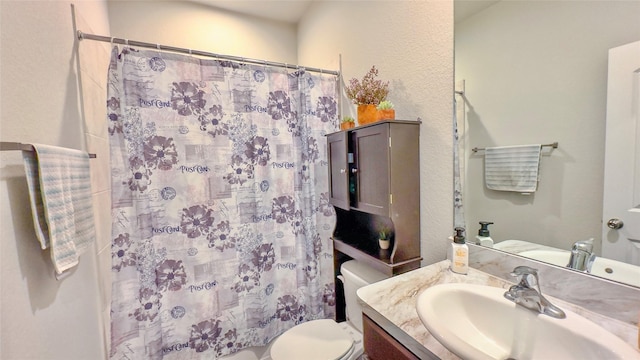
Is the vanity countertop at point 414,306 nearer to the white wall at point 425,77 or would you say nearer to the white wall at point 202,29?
the white wall at point 425,77

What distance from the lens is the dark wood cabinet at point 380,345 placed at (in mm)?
695

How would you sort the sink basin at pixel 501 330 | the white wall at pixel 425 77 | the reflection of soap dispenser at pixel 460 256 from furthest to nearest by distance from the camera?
the white wall at pixel 425 77 → the reflection of soap dispenser at pixel 460 256 → the sink basin at pixel 501 330

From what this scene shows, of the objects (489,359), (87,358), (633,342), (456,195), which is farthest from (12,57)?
(633,342)

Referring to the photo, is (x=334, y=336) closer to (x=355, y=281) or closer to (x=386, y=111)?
(x=355, y=281)

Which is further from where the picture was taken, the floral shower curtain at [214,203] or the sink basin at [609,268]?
the floral shower curtain at [214,203]

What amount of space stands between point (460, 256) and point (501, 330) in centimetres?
29

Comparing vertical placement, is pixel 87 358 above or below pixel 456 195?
below

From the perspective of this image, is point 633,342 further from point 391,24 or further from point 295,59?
point 295,59

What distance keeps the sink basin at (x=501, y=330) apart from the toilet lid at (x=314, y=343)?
70 cm

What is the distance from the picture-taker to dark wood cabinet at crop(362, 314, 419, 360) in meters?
0.70

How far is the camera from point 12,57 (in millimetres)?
765

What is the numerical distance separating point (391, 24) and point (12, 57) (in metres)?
1.53

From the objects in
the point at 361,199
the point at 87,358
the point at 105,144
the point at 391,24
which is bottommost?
the point at 87,358

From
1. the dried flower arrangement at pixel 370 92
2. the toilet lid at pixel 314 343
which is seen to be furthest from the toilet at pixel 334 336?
the dried flower arrangement at pixel 370 92
